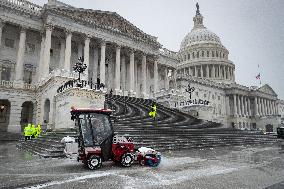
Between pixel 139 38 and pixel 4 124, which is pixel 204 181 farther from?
pixel 139 38

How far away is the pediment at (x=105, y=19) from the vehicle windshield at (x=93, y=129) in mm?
29336

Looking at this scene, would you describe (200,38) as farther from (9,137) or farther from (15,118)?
(9,137)

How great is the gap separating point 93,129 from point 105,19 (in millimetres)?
34632

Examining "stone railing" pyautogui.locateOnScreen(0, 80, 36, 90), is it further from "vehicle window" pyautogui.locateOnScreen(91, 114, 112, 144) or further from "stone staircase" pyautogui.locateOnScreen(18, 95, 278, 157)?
"vehicle window" pyautogui.locateOnScreen(91, 114, 112, 144)

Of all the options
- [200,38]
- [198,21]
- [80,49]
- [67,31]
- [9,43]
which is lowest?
[9,43]

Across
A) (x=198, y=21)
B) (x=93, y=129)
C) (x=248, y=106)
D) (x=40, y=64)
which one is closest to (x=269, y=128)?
(x=248, y=106)

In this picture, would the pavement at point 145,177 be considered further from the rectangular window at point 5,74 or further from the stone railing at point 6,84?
the rectangular window at point 5,74

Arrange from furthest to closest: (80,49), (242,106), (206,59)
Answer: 1. (206,59)
2. (242,106)
3. (80,49)

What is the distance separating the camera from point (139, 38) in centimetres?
4441

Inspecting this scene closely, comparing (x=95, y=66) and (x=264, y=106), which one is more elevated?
(x=95, y=66)

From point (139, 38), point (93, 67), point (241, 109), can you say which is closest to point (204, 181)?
point (93, 67)

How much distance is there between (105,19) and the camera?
4006 centimetres

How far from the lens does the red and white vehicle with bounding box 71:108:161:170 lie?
360 inches

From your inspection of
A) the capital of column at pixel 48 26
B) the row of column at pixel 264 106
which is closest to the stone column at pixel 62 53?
the capital of column at pixel 48 26
